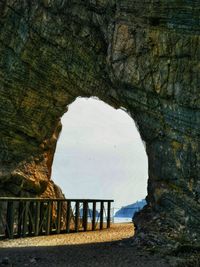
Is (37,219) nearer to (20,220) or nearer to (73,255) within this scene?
(20,220)

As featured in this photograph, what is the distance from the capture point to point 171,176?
86.2ft

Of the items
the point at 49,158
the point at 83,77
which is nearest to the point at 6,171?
the point at 49,158

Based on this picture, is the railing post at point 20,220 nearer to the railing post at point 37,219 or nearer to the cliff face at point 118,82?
the railing post at point 37,219

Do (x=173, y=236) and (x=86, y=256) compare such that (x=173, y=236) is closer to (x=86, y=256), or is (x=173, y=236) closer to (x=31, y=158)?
(x=86, y=256)

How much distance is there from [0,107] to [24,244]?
42.4 feet

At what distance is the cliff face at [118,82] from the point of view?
1021 inches

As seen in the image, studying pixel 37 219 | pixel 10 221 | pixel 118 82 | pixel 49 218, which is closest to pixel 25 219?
pixel 37 219

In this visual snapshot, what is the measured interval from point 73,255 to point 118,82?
35.4 feet

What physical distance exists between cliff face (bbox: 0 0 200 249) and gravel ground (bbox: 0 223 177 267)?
67.3 inches

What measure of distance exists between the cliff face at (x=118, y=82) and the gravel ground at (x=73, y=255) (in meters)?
1.71

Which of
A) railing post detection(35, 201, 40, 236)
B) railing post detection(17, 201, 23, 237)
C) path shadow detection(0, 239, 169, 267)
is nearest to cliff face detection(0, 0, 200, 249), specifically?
path shadow detection(0, 239, 169, 267)

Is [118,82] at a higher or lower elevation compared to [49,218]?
higher

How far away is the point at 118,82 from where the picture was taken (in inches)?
1162

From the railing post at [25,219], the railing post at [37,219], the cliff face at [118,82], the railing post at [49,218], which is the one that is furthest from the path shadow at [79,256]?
the railing post at [49,218]
